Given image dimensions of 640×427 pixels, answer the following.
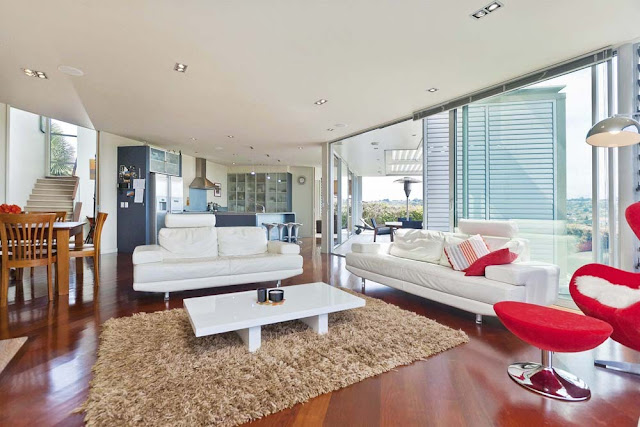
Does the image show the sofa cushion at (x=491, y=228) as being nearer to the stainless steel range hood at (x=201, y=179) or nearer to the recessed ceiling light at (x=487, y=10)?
the recessed ceiling light at (x=487, y=10)

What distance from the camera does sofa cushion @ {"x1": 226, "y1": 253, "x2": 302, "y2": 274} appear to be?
363cm

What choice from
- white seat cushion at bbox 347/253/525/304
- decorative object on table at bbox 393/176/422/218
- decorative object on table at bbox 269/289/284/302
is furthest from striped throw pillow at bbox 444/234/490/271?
decorative object on table at bbox 393/176/422/218

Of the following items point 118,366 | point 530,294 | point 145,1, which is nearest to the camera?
point 118,366

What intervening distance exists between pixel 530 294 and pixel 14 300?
16.4 feet

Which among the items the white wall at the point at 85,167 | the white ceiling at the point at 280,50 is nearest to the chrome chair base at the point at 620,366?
the white ceiling at the point at 280,50

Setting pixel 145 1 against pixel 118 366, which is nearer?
pixel 118 366

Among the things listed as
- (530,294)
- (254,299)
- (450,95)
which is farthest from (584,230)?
(254,299)

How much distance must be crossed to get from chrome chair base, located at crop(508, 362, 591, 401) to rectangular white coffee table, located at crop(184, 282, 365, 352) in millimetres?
1102

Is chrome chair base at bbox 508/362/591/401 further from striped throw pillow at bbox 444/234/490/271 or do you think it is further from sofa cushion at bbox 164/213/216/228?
sofa cushion at bbox 164/213/216/228

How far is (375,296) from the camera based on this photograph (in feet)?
12.0

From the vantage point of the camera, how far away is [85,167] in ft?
30.1

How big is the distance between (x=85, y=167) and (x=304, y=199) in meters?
6.68

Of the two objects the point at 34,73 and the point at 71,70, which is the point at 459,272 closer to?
the point at 71,70

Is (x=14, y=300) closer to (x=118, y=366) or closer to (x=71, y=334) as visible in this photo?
(x=71, y=334)
